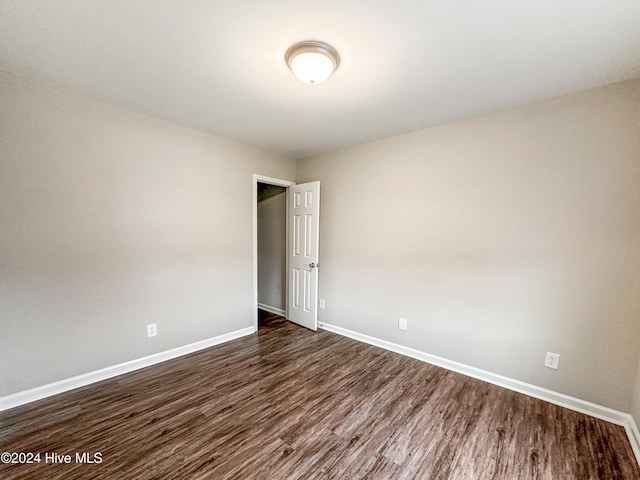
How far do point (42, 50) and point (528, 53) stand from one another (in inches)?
118

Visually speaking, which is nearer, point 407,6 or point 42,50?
point 407,6

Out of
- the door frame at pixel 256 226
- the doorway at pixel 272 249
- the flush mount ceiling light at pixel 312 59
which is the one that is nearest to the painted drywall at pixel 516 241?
the door frame at pixel 256 226

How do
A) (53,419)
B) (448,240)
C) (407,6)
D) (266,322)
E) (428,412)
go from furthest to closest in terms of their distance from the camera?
(266,322)
(448,240)
(428,412)
(53,419)
(407,6)

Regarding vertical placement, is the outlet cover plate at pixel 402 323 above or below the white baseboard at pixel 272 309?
above

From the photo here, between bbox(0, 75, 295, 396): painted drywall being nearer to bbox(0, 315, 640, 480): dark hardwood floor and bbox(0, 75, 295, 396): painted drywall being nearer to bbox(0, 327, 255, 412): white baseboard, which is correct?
bbox(0, 327, 255, 412): white baseboard

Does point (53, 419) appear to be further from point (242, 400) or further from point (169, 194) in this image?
point (169, 194)

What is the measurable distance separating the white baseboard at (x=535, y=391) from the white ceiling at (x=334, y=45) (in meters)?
2.39

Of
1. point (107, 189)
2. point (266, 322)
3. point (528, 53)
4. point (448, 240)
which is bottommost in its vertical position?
point (266, 322)

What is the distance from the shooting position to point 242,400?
210 cm

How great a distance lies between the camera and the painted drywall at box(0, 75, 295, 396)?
1.94 metres

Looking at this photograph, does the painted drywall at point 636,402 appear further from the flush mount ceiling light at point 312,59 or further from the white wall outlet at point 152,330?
the white wall outlet at point 152,330

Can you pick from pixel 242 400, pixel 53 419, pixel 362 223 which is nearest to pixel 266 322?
pixel 242 400

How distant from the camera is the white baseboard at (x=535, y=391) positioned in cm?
183

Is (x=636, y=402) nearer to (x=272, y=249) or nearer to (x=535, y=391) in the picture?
(x=535, y=391)
